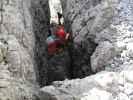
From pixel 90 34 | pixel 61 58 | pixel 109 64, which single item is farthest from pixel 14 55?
pixel 61 58

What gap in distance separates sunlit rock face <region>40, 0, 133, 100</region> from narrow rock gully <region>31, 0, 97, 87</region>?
0.58 meters

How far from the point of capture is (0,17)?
19.3ft

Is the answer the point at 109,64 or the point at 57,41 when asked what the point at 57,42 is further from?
the point at 109,64

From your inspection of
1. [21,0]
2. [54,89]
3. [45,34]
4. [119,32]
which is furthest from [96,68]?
[45,34]

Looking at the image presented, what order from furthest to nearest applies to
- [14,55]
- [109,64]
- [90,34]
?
[90,34]
[109,64]
[14,55]

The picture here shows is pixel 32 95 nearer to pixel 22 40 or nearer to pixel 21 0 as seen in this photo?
pixel 22 40

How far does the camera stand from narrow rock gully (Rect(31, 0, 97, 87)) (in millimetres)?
8544

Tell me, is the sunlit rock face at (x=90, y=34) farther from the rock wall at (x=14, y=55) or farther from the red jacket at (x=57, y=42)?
the rock wall at (x=14, y=55)

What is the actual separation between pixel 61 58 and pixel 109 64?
2.78 meters

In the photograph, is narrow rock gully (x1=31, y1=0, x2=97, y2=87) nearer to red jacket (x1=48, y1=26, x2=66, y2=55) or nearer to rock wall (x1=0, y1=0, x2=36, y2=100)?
red jacket (x1=48, y1=26, x2=66, y2=55)

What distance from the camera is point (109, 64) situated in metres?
→ 6.91

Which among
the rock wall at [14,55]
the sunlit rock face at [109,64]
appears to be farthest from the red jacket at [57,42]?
the rock wall at [14,55]

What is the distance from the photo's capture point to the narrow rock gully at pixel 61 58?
Answer: 28.0 ft

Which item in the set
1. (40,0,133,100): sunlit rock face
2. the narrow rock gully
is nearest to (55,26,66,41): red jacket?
A: the narrow rock gully
